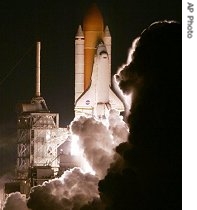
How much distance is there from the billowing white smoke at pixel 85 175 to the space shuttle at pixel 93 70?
4.12 meters

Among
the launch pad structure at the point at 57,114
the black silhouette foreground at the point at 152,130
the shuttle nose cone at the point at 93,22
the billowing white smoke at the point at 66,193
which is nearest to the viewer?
the black silhouette foreground at the point at 152,130

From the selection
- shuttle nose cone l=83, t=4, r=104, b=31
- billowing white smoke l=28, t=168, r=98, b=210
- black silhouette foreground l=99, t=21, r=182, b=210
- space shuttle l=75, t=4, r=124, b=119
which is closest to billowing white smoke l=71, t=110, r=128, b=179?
billowing white smoke l=28, t=168, r=98, b=210

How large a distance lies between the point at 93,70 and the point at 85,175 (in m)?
8.68

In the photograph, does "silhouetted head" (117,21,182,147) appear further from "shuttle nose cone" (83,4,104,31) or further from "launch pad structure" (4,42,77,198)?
"launch pad structure" (4,42,77,198)

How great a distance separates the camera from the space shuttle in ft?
120

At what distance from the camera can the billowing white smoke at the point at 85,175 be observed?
91.4 feet

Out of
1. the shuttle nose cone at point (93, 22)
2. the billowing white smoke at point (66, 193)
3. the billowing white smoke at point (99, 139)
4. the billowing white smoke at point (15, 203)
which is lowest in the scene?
the billowing white smoke at point (15, 203)

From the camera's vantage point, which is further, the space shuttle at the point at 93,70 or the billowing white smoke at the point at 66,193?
the space shuttle at the point at 93,70

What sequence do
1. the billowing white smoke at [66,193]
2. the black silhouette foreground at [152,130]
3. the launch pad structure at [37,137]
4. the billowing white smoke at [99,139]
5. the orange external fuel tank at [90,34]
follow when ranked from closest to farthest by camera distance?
1. the black silhouette foreground at [152,130]
2. the billowing white smoke at [66,193]
3. the billowing white smoke at [99,139]
4. the orange external fuel tank at [90,34]
5. the launch pad structure at [37,137]

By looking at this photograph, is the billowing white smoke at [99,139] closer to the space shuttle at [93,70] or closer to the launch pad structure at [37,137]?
the space shuttle at [93,70]

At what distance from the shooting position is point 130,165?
86.3 ft

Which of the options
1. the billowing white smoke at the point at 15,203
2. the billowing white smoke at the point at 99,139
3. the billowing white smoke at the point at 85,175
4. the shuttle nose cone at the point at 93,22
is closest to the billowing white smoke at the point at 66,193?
the billowing white smoke at the point at 85,175

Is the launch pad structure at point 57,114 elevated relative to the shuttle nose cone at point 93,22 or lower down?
lower down
